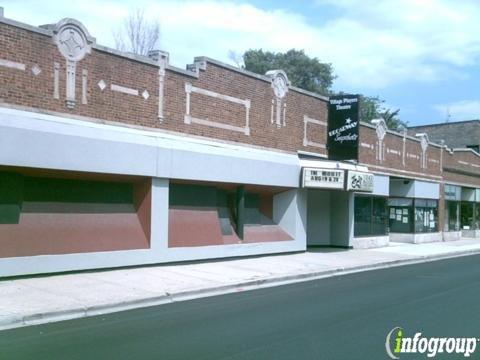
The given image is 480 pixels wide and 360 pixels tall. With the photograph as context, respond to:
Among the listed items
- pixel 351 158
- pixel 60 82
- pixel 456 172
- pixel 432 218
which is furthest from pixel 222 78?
pixel 456 172

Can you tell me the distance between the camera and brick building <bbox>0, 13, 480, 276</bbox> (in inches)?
503

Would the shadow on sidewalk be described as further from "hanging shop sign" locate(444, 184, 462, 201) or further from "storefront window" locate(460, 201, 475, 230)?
"storefront window" locate(460, 201, 475, 230)

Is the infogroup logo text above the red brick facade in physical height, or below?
below

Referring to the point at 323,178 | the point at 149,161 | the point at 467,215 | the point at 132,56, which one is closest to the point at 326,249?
the point at 323,178

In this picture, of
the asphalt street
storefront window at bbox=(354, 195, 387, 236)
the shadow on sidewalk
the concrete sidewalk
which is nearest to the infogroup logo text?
the asphalt street

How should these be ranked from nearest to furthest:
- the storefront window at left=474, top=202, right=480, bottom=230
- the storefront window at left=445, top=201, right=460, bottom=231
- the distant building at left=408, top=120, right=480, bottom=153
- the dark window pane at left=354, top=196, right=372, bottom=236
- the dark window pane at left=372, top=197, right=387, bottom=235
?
1. the dark window pane at left=354, top=196, right=372, bottom=236
2. the dark window pane at left=372, top=197, right=387, bottom=235
3. the storefront window at left=445, top=201, right=460, bottom=231
4. the storefront window at left=474, top=202, right=480, bottom=230
5. the distant building at left=408, top=120, right=480, bottom=153

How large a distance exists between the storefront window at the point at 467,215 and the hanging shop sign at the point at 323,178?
2077cm

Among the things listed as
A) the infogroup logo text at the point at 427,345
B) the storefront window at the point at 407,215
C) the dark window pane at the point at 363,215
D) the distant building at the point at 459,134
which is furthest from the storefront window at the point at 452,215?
the infogroup logo text at the point at 427,345

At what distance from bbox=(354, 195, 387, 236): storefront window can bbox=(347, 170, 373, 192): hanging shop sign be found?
1.65 meters

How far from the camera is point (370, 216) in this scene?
1051 inches

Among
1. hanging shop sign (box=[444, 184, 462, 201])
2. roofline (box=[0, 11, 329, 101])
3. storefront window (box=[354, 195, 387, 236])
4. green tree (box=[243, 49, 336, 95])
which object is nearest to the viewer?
roofline (box=[0, 11, 329, 101])

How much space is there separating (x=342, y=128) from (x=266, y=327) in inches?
610

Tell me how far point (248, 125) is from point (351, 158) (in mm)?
5861

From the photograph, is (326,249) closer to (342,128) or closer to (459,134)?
(342,128)
